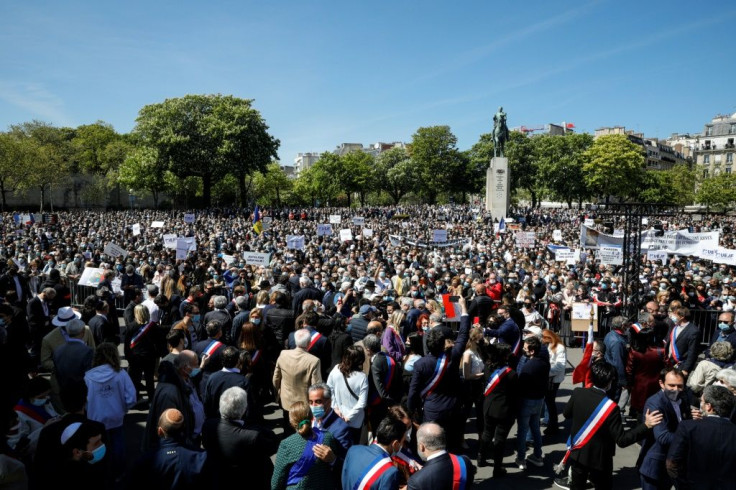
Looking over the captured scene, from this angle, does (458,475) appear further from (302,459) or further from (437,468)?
(302,459)

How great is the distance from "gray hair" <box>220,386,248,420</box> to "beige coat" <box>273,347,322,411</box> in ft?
5.48

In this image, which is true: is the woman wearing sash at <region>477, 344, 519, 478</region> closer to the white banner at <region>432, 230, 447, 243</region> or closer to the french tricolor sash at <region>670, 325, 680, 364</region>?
the french tricolor sash at <region>670, 325, 680, 364</region>

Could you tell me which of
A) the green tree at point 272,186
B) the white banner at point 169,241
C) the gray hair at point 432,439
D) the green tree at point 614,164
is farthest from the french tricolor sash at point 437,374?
the green tree at point 272,186

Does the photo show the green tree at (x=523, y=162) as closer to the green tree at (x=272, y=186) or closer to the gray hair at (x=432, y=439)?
the green tree at (x=272, y=186)

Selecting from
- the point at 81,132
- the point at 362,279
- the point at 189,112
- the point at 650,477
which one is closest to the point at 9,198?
the point at 81,132

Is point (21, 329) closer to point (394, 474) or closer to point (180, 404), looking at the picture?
point (180, 404)

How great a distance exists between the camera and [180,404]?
4.43 m

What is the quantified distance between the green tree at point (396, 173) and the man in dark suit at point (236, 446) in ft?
234

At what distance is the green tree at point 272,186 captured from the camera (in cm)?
8006

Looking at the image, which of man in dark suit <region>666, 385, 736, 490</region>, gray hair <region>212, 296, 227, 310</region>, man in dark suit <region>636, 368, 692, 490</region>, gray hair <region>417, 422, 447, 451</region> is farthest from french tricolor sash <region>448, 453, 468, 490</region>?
gray hair <region>212, 296, 227, 310</region>

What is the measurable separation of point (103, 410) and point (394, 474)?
3222mm

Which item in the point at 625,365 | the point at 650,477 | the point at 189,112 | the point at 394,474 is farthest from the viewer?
the point at 189,112

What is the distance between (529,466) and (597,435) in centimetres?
168

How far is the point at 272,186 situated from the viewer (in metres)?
81.6
